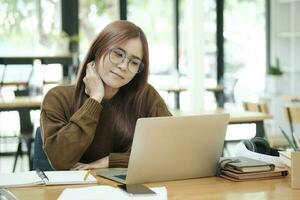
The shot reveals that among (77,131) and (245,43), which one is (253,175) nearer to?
Result: (77,131)

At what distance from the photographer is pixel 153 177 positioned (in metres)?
1.94

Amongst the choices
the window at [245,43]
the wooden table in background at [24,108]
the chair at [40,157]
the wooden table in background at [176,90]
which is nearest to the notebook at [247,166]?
the chair at [40,157]

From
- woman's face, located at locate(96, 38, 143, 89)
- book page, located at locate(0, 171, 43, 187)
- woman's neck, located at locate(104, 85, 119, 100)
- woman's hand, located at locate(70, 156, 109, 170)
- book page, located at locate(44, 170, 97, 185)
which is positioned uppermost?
woman's face, located at locate(96, 38, 143, 89)

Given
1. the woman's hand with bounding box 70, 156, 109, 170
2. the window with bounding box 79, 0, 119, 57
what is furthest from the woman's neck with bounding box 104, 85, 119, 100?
the window with bounding box 79, 0, 119, 57

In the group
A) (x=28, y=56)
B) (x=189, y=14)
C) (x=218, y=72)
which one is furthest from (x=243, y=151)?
(x=218, y=72)

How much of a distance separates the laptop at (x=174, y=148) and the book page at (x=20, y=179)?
0.81ft

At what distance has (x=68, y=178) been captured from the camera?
6.50 ft

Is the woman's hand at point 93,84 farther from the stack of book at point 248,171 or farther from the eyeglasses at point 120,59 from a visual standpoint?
the stack of book at point 248,171

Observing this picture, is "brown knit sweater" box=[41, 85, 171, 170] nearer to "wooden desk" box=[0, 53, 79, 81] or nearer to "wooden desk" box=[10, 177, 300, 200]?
"wooden desk" box=[10, 177, 300, 200]

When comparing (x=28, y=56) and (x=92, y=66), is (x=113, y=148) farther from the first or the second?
(x=28, y=56)

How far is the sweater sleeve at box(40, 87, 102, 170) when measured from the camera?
2275 millimetres

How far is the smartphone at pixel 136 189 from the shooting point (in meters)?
1.73

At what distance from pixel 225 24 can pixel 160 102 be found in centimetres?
634

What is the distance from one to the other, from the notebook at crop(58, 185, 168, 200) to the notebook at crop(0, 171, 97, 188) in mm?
152
